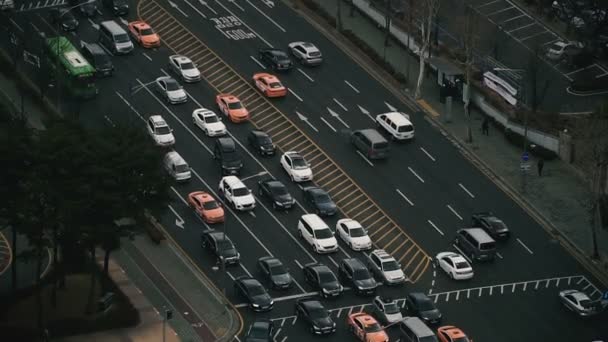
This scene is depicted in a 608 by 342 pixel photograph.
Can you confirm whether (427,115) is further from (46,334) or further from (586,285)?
(46,334)

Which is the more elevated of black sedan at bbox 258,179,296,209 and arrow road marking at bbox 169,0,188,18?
arrow road marking at bbox 169,0,188,18

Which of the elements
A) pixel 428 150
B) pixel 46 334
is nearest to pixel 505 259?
pixel 428 150

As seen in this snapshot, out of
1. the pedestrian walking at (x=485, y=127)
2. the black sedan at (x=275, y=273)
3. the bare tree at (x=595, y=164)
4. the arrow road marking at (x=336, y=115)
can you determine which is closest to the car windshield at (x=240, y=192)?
the black sedan at (x=275, y=273)

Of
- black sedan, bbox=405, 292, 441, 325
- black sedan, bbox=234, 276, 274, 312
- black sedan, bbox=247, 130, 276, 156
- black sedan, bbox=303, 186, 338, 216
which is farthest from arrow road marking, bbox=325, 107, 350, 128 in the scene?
black sedan, bbox=405, 292, 441, 325

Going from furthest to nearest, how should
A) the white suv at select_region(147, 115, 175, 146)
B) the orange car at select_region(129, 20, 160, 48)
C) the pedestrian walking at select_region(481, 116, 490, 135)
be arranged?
the orange car at select_region(129, 20, 160, 48)
the pedestrian walking at select_region(481, 116, 490, 135)
the white suv at select_region(147, 115, 175, 146)

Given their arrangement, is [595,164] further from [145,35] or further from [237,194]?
[145,35]

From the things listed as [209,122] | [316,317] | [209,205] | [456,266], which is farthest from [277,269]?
[209,122]

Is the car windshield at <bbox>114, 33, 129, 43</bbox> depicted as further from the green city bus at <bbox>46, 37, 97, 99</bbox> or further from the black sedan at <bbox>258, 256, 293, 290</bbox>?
the black sedan at <bbox>258, 256, 293, 290</bbox>

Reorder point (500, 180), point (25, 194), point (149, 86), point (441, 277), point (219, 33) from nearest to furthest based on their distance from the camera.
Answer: point (25, 194) → point (441, 277) → point (500, 180) → point (149, 86) → point (219, 33)
